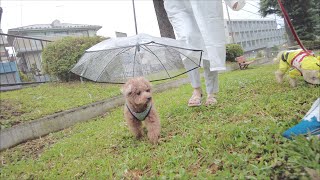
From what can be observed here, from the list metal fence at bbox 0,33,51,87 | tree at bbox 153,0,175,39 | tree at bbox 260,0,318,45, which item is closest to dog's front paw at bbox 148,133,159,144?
metal fence at bbox 0,33,51,87

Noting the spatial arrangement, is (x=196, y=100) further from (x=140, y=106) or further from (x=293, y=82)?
(x=293, y=82)

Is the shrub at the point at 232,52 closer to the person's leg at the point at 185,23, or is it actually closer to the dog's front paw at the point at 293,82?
the dog's front paw at the point at 293,82

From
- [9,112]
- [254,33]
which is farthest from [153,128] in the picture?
[254,33]

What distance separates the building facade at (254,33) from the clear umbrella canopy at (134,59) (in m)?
58.8

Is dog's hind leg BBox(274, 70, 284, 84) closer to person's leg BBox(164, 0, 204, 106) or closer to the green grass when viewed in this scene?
person's leg BBox(164, 0, 204, 106)

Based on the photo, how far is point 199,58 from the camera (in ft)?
9.91

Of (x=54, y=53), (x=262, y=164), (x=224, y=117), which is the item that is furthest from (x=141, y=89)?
(x=54, y=53)

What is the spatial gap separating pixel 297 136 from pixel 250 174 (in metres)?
0.44

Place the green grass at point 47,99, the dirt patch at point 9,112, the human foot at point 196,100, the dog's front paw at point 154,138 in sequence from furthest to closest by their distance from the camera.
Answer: the green grass at point 47,99, the dirt patch at point 9,112, the human foot at point 196,100, the dog's front paw at point 154,138

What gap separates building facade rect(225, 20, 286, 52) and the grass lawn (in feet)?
193

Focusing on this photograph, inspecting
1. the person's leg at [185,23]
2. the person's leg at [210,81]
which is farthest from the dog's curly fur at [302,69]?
the person's leg at [185,23]

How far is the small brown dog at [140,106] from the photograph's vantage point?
2.76 metres

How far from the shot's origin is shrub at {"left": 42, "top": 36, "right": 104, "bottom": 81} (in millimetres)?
7914

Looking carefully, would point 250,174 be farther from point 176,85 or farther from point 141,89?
point 176,85
